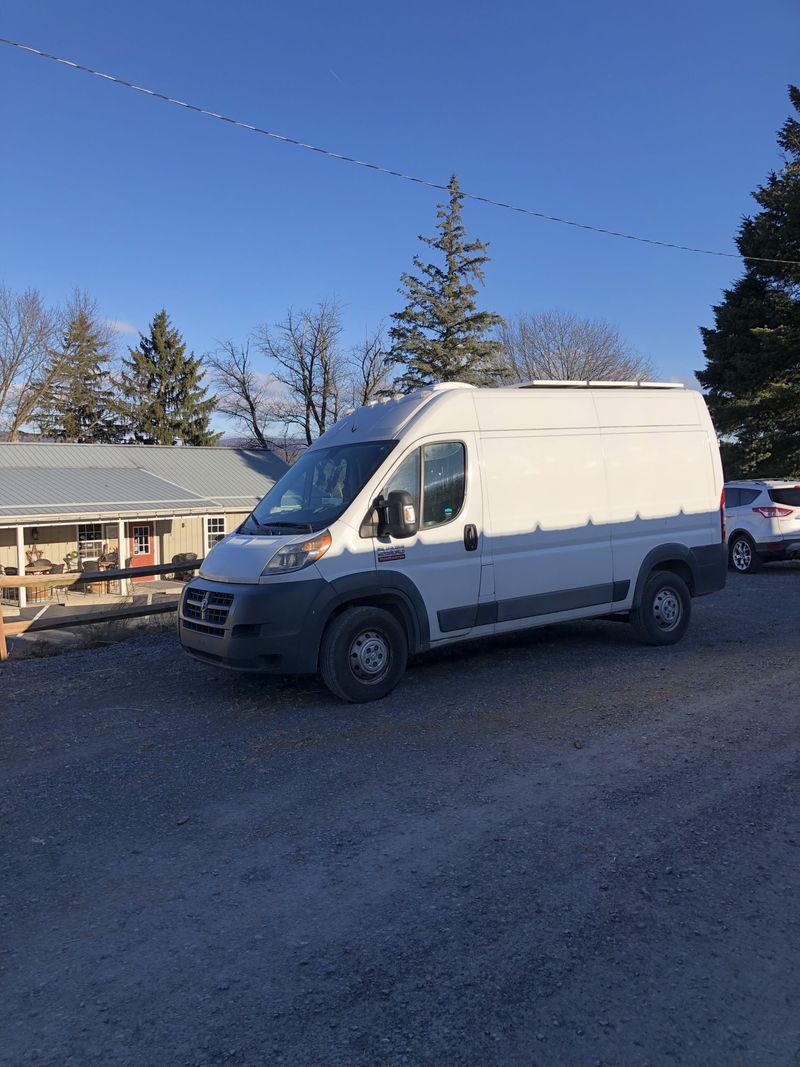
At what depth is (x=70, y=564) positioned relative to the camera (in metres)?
31.5

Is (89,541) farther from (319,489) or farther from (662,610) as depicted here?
(662,610)

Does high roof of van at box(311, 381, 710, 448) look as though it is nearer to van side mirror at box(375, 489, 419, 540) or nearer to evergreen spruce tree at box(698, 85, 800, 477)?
van side mirror at box(375, 489, 419, 540)

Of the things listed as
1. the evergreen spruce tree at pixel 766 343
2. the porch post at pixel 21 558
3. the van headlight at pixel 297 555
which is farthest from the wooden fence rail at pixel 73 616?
the evergreen spruce tree at pixel 766 343

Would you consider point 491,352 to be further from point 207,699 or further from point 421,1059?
point 421,1059

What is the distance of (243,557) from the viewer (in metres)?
6.55

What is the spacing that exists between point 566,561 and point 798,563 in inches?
468

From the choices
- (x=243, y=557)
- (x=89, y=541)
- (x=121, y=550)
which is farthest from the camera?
(x=89, y=541)

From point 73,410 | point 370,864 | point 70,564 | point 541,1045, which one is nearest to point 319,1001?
point 541,1045

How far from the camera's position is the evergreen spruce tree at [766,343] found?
2708cm

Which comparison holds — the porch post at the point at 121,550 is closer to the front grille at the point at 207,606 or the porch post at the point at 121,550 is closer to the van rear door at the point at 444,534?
the front grille at the point at 207,606

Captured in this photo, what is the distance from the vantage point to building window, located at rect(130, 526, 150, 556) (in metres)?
33.9

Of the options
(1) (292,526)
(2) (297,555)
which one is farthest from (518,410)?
(2) (297,555)

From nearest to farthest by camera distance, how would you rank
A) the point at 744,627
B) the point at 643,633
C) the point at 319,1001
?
the point at 319,1001
the point at 643,633
the point at 744,627

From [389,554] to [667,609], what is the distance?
11.8 feet
